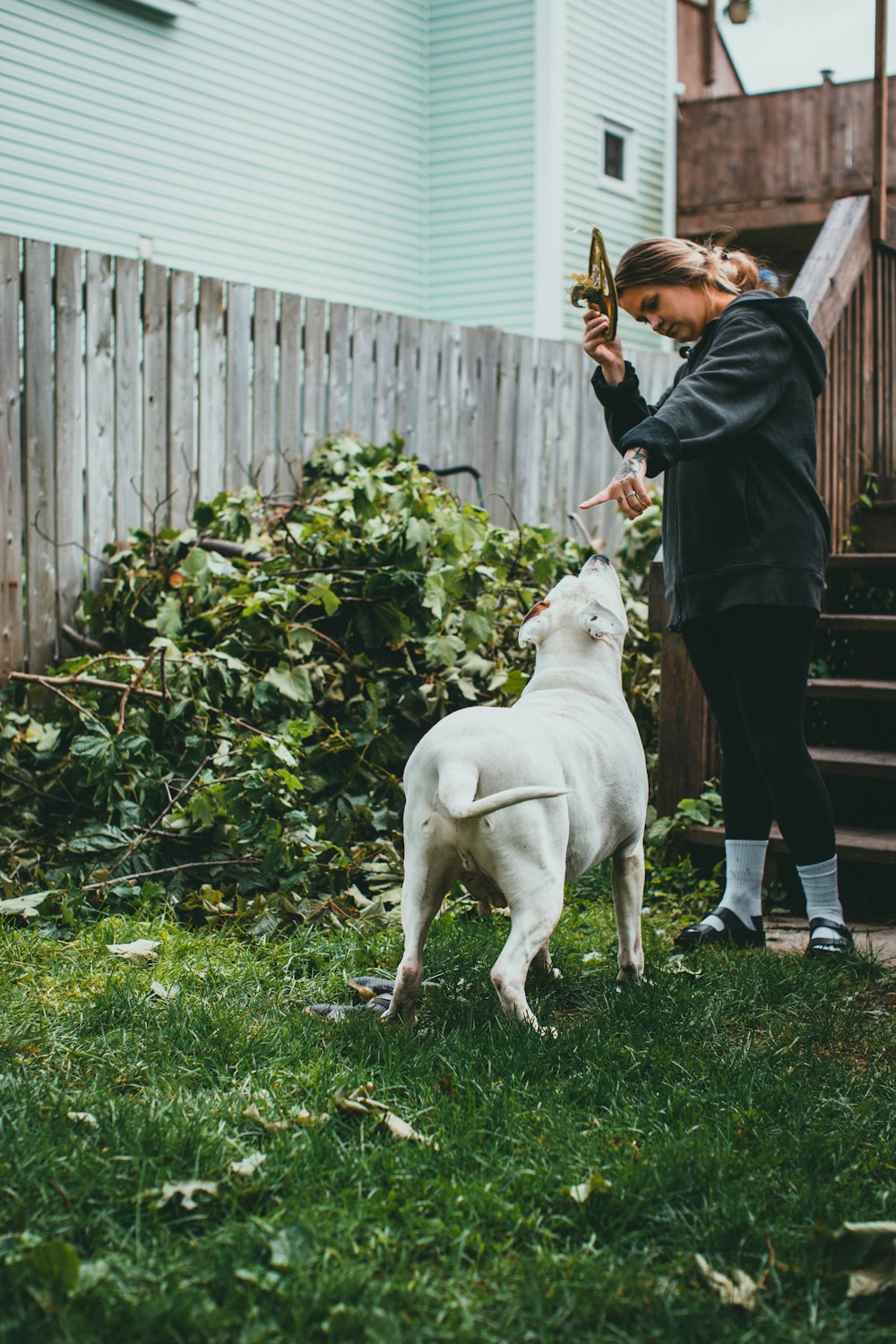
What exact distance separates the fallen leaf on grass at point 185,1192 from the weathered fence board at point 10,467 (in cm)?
390

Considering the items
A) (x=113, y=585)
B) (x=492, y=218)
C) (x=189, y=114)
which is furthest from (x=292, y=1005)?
(x=492, y=218)

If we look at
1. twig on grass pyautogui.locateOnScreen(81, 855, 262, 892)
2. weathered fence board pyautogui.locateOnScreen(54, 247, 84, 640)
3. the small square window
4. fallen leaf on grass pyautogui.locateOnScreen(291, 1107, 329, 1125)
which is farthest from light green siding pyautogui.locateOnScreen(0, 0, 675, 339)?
fallen leaf on grass pyautogui.locateOnScreen(291, 1107, 329, 1125)

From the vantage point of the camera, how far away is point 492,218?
15109 mm

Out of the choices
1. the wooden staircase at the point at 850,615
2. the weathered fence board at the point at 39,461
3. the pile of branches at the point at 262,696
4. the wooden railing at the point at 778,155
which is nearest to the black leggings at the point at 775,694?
the wooden staircase at the point at 850,615

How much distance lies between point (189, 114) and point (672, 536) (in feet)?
34.5

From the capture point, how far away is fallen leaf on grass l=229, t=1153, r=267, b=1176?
86.3 inches

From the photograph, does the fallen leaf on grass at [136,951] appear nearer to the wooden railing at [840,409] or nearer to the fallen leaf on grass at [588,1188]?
the fallen leaf on grass at [588,1188]

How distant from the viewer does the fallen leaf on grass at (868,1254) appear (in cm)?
193

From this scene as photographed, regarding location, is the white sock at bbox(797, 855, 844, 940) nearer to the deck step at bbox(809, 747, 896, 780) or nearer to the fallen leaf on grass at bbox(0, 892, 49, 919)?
the deck step at bbox(809, 747, 896, 780)

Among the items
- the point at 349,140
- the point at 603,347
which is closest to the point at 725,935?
the point at 603,347

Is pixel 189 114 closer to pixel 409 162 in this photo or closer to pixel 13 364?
pixel 409 162

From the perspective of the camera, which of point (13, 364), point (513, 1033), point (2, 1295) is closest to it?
point (2, 1295)

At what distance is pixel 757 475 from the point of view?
3633mm

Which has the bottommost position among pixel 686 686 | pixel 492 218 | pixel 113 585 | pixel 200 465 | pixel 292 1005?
pixel 292 1005
